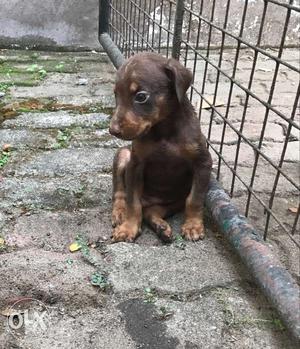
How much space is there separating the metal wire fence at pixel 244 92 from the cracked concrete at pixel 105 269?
4 centimetres

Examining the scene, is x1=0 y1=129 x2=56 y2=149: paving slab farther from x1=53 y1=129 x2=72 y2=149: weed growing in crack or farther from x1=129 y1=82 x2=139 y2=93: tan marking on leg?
x1=129 y1=82 x2=139 y2=93: tan marking on leg

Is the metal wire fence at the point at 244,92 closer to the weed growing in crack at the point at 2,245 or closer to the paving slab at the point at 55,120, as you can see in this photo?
the paving slab at the point at 55,120

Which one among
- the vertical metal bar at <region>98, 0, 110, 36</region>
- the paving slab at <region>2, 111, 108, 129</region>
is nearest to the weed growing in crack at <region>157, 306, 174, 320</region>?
the paving slab at <region>2, 111, 108, 129</region>

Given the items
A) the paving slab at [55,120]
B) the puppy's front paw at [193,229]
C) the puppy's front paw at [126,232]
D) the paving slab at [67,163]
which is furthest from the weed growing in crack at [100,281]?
the paving slab at [55,120]

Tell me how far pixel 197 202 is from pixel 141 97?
62 cm

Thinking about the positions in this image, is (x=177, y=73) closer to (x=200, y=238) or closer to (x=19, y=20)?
(x=200, y=238)

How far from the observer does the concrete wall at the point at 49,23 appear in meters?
5.70

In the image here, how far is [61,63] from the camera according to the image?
542 cm

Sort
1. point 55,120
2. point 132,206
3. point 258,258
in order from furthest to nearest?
point 55,120 → point 132,206 → point 258,258

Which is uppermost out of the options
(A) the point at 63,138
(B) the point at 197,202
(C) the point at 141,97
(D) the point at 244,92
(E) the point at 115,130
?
(C) the point at 141,97

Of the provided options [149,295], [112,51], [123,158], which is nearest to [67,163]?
[123,158]

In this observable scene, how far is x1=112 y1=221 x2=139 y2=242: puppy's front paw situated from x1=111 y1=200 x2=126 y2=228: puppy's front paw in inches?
2.1

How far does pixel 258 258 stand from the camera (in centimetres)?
224

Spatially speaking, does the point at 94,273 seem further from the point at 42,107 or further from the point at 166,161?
the point at 42,107
